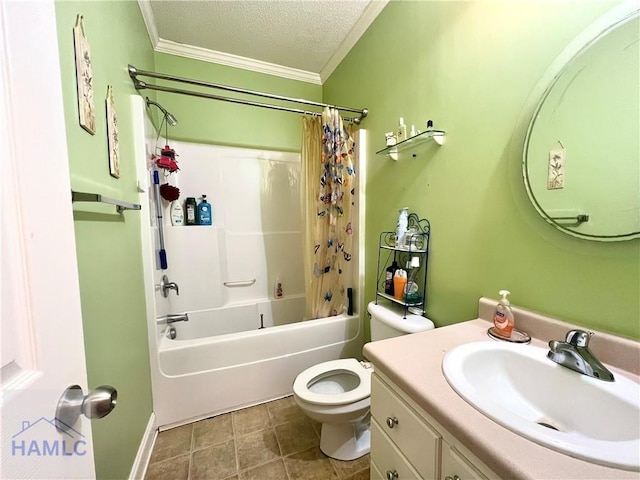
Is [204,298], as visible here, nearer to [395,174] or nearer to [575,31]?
[395,174]

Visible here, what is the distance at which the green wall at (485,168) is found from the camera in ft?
2.45

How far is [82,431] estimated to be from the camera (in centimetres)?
46

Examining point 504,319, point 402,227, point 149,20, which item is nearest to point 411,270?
point 402,227

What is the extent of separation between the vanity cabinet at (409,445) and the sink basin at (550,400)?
0.11 m

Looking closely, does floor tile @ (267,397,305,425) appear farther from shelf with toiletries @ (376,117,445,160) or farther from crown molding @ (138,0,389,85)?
crown molding @ (138,0,389,85)

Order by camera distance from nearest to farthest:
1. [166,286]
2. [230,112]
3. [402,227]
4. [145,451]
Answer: [145,451]
[402,227]
[166,286]
[230,112]

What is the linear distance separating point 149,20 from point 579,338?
8.96ft

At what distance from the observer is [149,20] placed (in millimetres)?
1685

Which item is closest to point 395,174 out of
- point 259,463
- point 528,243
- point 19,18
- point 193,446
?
point 528,243

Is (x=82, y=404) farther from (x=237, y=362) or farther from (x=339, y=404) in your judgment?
(x=237, y=362)

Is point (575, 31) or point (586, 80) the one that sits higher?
point (575, 31)

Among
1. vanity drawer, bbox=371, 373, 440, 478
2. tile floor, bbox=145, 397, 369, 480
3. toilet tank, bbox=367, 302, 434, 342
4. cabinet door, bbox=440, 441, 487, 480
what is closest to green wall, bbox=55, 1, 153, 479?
tile floor, bbox=145, 397, 369, 480

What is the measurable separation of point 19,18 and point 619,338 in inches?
54.8

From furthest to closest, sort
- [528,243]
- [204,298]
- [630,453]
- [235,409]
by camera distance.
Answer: [204,298] → [235,409] → [528,243] → [630,453]
